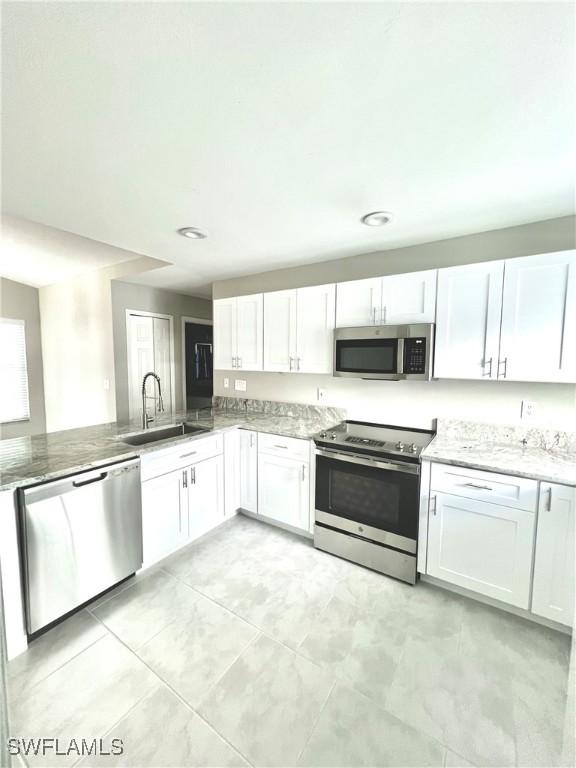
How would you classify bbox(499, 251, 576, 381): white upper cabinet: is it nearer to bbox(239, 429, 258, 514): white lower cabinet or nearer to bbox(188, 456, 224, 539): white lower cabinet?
bbox(239, 429, 258, 514): white lower cabinet

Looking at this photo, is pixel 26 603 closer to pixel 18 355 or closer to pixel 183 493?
pixel 183 493

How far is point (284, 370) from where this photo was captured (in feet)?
9.36

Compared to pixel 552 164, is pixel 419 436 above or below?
below

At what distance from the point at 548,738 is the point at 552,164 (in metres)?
2.46

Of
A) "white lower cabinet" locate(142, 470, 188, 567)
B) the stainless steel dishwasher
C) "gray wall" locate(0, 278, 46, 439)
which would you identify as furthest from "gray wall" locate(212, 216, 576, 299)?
"gray wall" locate(0, 278, 46, 439)

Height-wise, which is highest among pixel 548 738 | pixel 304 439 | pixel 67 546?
pixel 304 439

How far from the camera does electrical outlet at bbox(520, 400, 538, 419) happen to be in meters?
2.10

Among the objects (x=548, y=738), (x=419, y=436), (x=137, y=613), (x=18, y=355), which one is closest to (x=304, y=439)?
(x=419, y=436)

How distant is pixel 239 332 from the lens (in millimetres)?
3129

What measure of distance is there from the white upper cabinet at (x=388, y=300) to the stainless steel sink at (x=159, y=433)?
1.53 m

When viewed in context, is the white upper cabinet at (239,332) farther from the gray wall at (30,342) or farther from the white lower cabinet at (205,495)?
the gray wall at (30,342)

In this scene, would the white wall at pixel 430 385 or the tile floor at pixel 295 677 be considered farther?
the white wall at pixel 430 385

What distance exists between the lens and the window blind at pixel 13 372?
14.7 feet

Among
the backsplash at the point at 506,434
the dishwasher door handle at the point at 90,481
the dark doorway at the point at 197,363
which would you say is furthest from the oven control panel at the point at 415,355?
the dark doorway at the point at 197,363
